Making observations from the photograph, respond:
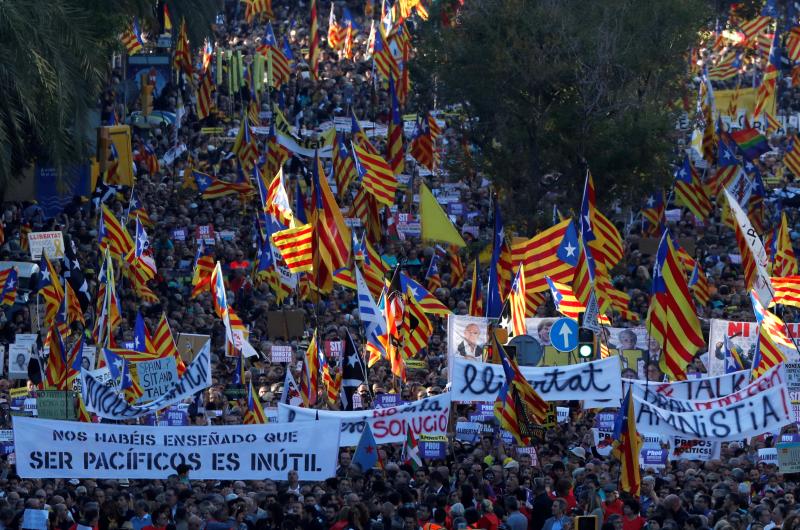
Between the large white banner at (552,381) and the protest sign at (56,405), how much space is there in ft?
14.1

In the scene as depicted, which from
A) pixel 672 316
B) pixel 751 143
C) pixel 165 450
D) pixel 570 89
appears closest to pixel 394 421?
pixel 165 450

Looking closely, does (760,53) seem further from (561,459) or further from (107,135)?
(561,459)

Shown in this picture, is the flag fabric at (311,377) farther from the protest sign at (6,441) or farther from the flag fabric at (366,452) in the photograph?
the flag fabric at (366,452)

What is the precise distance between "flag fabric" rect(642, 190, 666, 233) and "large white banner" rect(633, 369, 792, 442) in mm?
19645

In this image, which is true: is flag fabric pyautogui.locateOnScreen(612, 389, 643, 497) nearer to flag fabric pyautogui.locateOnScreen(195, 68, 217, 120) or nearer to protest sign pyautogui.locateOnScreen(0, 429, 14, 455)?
protest sign pyautogui.locateOnScreen(0, 429, 14, 455)

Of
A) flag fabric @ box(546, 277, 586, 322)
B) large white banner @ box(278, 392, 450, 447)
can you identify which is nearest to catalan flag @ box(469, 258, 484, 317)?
flag fabric @ box(546, 277, 586, 322)

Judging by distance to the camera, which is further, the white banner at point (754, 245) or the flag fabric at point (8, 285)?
the flag fabric at point (8, 285)

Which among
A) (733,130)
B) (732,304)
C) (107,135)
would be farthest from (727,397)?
(733,130)

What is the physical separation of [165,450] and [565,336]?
21.8 ft

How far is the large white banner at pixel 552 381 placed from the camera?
2391 centimetres

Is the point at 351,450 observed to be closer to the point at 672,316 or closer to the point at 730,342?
the point at 672,316

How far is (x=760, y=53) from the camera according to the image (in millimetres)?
62250

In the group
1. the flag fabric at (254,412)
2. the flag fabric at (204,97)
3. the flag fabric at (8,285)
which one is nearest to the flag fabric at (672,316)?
the flag fabric at (254,412)

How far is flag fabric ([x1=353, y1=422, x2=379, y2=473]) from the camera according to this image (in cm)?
2217
